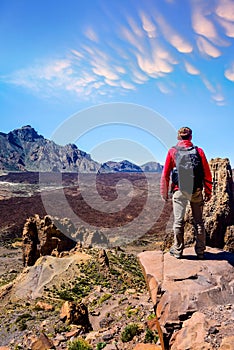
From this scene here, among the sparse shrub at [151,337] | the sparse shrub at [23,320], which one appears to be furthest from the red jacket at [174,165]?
the sparse shrub at [23,320]

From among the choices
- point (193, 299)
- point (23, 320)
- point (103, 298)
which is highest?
point (193, 299)

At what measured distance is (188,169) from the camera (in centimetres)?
679

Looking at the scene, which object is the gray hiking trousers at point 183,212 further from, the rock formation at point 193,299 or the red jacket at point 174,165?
the rock formation at point 193,299

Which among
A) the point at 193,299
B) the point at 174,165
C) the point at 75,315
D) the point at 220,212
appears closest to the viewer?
the point at 193,299

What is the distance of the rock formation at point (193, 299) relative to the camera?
518 cm

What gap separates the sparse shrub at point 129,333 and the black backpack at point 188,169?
4.11 metres

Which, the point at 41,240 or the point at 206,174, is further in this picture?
the point at 41,240

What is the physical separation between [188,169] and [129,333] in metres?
4.67

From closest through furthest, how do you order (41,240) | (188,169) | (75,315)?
(188,169) → (75,315) → (41,240)

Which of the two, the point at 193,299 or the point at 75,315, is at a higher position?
the point at 193,299

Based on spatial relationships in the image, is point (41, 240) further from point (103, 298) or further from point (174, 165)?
point (174, 165)

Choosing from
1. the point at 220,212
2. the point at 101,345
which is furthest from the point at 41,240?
the point at 101,345

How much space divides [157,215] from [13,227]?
40.6m

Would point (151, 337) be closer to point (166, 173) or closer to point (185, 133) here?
point (166, 173)
